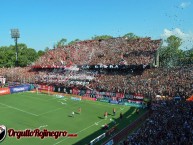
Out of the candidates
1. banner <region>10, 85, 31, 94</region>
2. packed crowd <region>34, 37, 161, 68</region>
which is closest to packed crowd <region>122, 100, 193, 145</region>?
packed crowd <region>34, 37, 161, 68</region>

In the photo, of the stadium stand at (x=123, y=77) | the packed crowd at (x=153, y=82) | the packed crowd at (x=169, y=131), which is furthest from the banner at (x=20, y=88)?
the packed crowd at (x=169, y=131)

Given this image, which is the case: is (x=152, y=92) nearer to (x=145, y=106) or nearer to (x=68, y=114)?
(x=145, y=106)

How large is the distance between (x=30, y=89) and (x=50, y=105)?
1486 centimetres

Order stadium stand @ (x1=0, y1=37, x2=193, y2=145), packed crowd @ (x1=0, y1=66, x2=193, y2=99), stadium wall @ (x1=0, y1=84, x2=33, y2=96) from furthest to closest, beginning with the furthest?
stadium wall @ (x1=0, y1=84, x2=33, y2=96) → packed crowd @ (x1=0, y1=66, x2=193, y2=99) → stadium stand @ (x1=0, y1=37, x2=193, y2=145)

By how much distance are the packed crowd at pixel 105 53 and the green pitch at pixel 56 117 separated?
1440cm

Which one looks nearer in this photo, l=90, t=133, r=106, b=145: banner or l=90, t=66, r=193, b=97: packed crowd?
l=90, t=133, r=106, b=145: banner

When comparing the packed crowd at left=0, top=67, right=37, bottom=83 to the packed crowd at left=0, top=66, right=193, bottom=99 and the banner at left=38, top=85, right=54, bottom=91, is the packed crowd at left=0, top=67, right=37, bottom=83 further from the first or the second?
the banner at left=38, top=85, right=54, bottom=91

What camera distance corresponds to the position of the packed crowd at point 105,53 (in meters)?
55.9

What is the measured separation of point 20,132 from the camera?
29703 millimetres

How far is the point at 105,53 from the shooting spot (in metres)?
63.1

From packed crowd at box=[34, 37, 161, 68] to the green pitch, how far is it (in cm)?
1440

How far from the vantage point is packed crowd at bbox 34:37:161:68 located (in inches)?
2200

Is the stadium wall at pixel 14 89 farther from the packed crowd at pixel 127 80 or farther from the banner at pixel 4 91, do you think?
the packed crowd at pixel 127 80

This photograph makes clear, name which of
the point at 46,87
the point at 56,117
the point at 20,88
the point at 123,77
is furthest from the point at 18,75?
the point at 56,117
